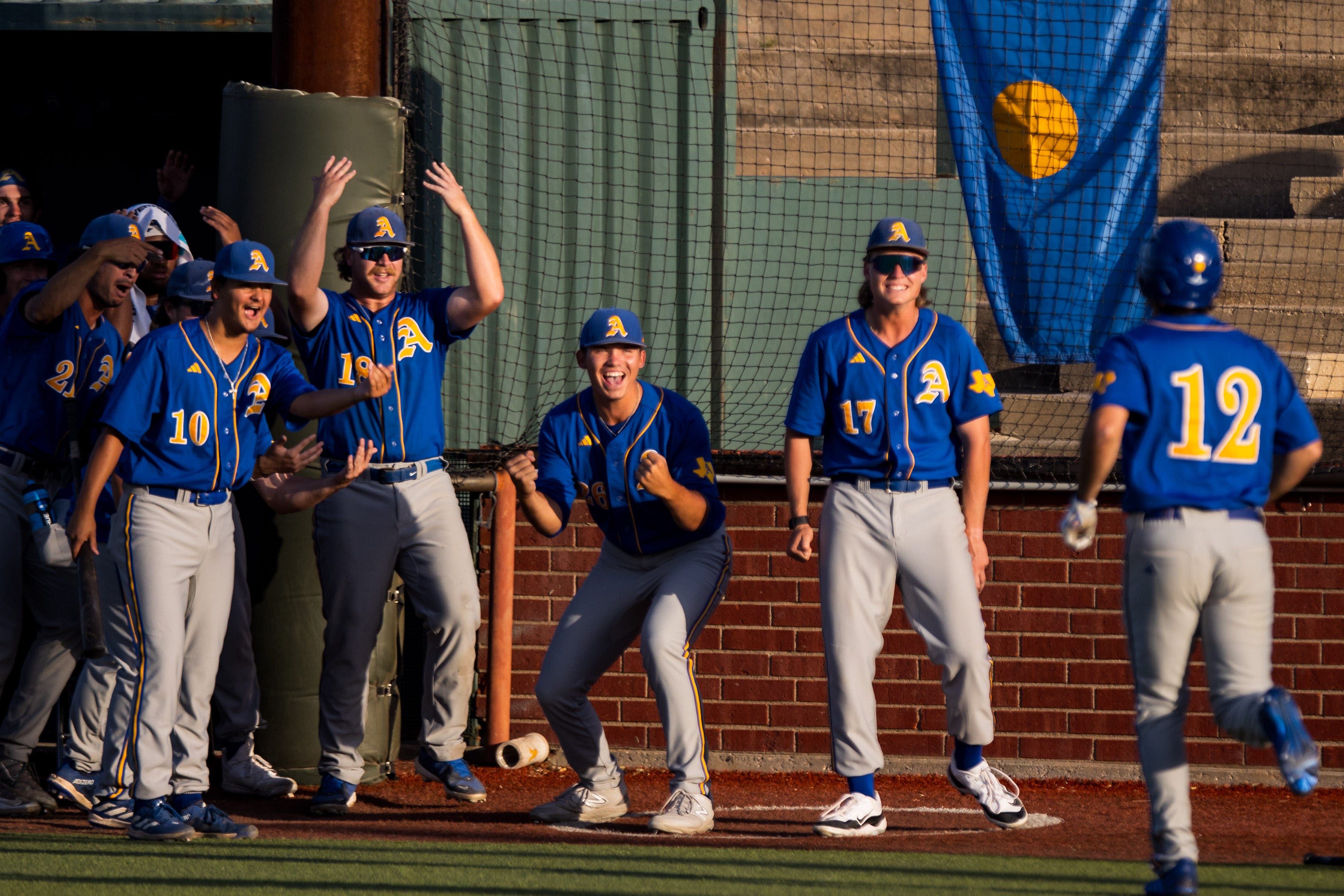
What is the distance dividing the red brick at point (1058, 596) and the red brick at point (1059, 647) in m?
0.13

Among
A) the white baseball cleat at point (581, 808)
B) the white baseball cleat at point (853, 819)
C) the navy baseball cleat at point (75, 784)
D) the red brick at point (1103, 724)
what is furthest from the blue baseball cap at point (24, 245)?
the red brick at point (1103, 724)

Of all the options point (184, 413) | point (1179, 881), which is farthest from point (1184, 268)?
point (184, 413)

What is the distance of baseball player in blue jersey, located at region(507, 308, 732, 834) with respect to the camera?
15.9 ft

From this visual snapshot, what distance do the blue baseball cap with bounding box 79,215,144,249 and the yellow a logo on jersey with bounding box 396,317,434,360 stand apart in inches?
38.2

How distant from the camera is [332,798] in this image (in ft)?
17.0

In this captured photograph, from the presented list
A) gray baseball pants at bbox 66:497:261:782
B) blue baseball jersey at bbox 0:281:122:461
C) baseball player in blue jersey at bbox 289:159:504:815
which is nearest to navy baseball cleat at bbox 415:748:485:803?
baseball player in blue jersey at bbox 289:159:504:815

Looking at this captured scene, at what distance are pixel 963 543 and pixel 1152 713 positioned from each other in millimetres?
1218

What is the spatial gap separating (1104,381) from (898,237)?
4.01ft

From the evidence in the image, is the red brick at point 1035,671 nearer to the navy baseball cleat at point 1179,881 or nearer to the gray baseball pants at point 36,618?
the navy baseball cleat at point 1179,881

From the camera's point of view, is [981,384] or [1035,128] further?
[1035,128]

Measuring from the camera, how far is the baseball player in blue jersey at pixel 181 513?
179 inches

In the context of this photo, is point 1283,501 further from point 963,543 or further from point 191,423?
point 191,423

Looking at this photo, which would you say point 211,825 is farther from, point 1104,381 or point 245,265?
point 1104,381

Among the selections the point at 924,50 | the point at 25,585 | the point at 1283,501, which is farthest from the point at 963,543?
the point at 924,50
